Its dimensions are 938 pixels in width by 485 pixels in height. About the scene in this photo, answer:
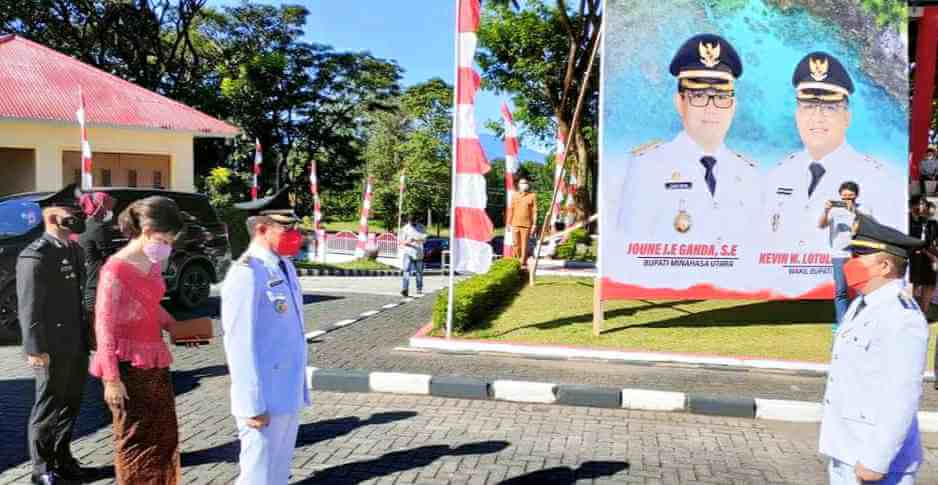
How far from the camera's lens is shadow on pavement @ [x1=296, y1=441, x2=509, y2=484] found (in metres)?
4.91

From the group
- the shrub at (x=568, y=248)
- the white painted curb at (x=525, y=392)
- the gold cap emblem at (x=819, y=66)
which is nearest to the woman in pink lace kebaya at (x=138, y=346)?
the white painted curb at (x=525, y=392)

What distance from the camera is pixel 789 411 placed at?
6.61 meters

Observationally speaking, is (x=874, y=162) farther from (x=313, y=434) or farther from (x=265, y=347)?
(x=265, y=347)

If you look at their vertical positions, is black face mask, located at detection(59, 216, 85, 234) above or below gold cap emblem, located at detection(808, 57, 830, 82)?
below

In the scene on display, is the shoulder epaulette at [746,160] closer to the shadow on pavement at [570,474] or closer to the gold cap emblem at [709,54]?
the gold cap emblem at [709,54]

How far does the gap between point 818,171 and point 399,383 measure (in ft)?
20.0

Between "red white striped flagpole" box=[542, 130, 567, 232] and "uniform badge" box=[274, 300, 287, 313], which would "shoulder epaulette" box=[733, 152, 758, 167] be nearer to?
"red white striped flagpole" box=[542, 130, 567, 232]

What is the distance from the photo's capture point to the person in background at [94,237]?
8.95 m

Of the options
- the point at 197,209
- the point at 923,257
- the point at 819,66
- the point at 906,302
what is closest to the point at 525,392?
the point at 906,302

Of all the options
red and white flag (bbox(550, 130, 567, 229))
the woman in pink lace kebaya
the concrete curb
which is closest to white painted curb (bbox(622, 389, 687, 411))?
the concrete curb

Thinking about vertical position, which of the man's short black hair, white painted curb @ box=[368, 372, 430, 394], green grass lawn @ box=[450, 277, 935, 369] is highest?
the man's short black hair

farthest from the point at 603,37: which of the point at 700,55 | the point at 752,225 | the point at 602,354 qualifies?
the point at 602,354

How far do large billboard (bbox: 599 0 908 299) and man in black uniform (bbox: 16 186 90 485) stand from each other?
20.6 ft

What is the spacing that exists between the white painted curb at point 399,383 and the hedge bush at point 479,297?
7.56ft
